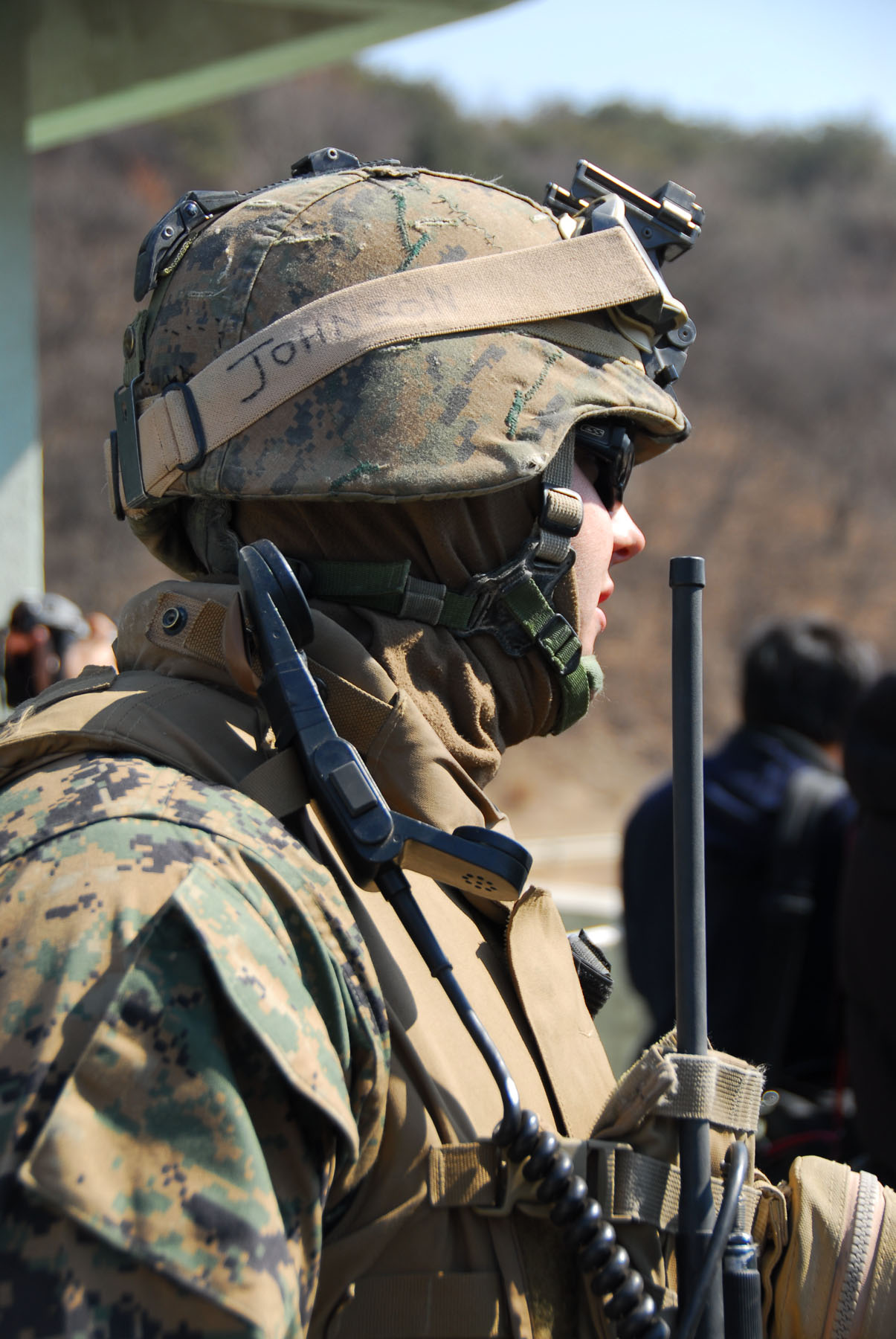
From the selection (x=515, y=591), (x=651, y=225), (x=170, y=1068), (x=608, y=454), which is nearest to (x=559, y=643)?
(x=515, y=591)

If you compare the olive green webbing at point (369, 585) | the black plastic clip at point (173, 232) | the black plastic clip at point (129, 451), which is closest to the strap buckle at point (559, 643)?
the olive green webbing at point (369, 585)

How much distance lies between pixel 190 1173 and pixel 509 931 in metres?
0.66

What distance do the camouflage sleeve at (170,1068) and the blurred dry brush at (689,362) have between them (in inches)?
638

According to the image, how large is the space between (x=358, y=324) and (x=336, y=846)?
0.72m

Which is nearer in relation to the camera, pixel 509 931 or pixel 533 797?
pixel 509 931

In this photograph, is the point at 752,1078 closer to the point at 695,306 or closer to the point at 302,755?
the point at 302,755

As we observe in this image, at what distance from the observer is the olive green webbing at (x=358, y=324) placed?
166 centimetres

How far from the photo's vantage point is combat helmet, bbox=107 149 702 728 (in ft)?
5.45

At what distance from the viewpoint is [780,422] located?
28.9 m

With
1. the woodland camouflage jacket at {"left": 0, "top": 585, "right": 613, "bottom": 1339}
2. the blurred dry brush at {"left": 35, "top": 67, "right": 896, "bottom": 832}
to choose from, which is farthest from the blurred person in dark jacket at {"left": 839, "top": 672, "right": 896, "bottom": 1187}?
the blurred dry brush at {"left": 35, "top": 67, "right": 896, "bottom": 832}

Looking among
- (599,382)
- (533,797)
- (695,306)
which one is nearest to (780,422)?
(695,306)

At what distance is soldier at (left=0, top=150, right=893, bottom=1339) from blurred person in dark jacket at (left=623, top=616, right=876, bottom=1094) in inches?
81.7

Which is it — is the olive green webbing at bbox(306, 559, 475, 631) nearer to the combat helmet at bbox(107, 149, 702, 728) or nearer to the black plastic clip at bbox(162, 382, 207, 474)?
the combat helmet at bbox(107, 149, 702, 728)

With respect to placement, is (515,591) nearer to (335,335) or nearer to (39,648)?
(335,335)
